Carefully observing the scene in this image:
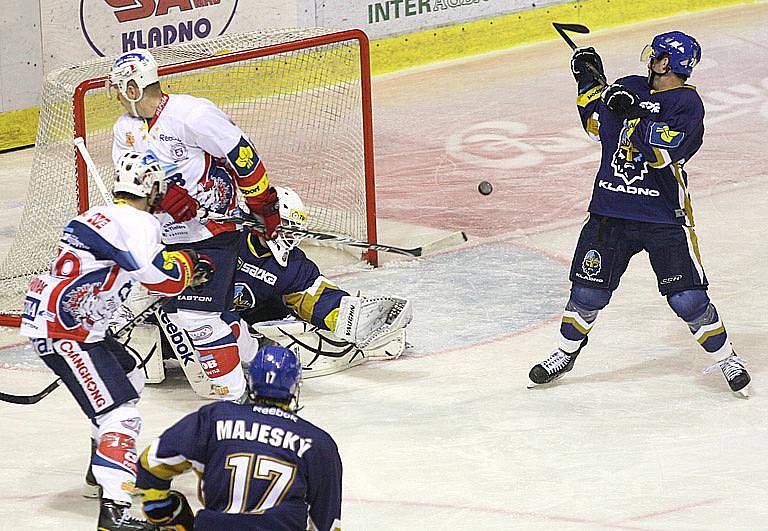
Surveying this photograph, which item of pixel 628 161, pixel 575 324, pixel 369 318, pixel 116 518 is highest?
pixel 628 161

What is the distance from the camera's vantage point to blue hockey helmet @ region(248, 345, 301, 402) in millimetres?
3223

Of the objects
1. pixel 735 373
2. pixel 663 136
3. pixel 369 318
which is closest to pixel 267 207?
pixel 369 318

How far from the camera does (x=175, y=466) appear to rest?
3287 millimetres

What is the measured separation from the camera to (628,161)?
202 inches

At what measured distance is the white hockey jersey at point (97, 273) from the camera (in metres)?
3.96

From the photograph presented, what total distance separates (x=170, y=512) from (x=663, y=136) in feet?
7.57

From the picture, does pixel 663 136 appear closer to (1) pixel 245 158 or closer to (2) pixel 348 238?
(1) pixel 245 158

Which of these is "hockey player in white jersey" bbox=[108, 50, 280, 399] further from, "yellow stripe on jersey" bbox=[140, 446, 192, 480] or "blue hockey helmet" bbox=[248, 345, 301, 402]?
"blue hockey helmet" bbox=[248, 345, 301, 402]

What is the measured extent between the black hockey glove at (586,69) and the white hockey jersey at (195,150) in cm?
118

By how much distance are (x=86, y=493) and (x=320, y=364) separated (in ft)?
4.44

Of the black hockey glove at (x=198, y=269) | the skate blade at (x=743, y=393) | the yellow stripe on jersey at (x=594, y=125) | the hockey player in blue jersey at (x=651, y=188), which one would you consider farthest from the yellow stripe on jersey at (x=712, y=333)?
the black hockey glove at (x=198, y=269)

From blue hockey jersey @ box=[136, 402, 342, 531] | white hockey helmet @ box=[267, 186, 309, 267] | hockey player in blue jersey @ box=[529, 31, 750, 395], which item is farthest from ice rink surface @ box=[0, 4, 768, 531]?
blue hockey jersey @ box=[136, 402, 342, 531]

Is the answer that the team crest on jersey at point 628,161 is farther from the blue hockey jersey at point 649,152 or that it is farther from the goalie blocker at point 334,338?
the goalie blocker at point 334,338

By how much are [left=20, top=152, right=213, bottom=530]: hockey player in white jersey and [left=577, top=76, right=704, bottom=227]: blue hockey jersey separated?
1699 millimetres
